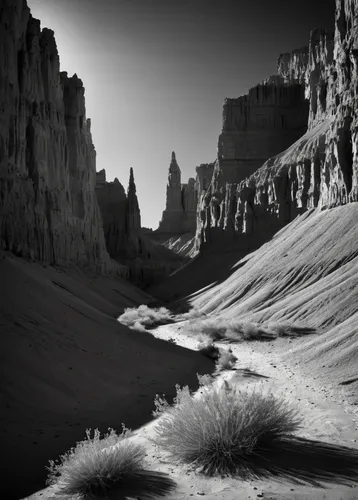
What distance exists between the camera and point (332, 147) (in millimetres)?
30453

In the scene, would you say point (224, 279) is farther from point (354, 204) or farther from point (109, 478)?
point (109, 478)

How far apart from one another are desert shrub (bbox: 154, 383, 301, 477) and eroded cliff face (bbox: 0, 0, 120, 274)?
24.2 m

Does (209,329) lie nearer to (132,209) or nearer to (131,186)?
(132,209)

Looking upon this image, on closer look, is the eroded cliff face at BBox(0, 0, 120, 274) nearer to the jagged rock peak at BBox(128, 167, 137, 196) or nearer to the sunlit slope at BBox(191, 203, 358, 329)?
the sunlit slope at BBox(191, 203, 358, 329)

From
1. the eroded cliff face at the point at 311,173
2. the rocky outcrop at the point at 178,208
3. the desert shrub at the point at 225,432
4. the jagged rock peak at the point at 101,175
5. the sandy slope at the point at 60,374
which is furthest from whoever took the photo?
the rocky outcrop at the point at 178,208

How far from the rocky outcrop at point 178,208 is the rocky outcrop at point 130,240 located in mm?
30890

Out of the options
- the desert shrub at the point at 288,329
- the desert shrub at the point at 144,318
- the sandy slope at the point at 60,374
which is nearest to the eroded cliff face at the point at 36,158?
the desert shrub at the point at 144,318

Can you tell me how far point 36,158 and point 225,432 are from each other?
1258 inches

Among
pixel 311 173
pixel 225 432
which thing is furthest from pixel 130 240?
pixel 225 432

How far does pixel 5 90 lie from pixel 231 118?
38.7m

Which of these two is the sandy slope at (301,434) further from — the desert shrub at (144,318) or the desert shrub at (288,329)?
the desert shrub at (144,318)

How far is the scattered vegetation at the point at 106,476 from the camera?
16.3 feet

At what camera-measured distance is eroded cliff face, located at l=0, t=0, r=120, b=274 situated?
28.8 metres

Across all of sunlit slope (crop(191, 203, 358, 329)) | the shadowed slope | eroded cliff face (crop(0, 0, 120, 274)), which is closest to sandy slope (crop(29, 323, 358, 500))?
the shadowed slope
